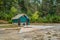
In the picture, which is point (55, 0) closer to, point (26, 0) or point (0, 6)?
point (26, 0)

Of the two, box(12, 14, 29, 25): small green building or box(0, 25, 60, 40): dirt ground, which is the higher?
box(0, 25, 60, 40): dirt ground

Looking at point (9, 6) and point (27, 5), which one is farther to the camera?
point (27, 5)

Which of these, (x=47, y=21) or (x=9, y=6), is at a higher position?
(x=9, y=6)

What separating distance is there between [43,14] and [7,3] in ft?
27.0

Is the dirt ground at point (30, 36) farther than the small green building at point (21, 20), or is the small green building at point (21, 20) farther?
the small green building at point (21, 20)

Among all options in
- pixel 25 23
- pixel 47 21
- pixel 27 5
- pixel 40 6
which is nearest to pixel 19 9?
pixel 27 5

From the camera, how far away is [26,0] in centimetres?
4328

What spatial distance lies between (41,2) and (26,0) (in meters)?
3.99

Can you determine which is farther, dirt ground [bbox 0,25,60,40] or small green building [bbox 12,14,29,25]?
small green building [bbox 12,14,29,25]

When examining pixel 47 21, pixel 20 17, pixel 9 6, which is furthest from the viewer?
pixel 9 6

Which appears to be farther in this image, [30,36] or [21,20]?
[21,20]

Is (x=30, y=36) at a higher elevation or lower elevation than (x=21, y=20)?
higher

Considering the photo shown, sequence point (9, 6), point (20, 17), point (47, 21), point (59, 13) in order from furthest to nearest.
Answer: point (59, 13) < point (9, 6) < point (47, 21) < point (20, 17)

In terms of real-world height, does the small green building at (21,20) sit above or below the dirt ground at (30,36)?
below
